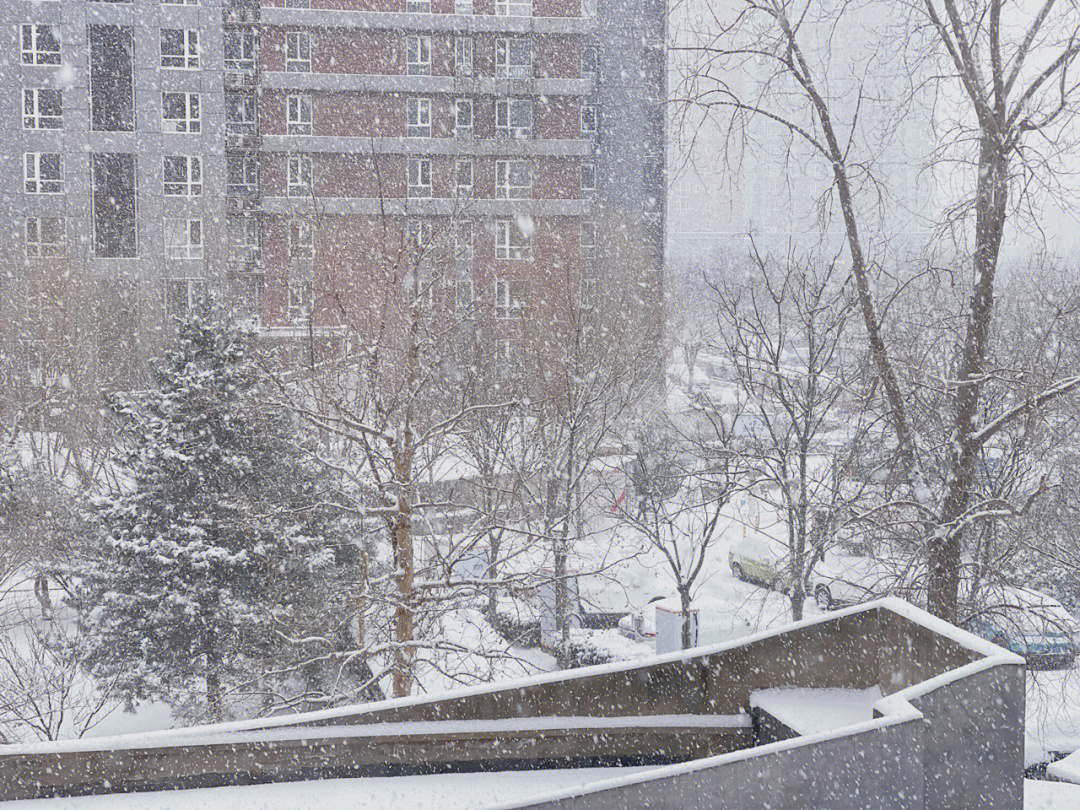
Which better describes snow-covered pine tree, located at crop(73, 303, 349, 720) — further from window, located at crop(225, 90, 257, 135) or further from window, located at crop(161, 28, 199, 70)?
window, located at crop(161, 28, 199, 70)

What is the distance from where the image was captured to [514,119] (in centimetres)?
3409

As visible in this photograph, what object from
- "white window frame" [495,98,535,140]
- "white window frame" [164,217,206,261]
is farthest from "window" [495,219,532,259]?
"white window frame" [164,217,206,261]

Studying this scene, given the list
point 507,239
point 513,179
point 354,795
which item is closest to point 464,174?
point 513,179

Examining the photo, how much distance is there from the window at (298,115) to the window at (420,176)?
3.97 meters

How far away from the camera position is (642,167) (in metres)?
37.0

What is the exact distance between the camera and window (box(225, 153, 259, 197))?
33219mm

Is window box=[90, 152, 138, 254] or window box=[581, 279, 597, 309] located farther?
window box=[90, 152, 138, 254]

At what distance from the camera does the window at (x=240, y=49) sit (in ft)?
108

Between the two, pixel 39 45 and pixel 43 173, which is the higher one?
pixel 39 45

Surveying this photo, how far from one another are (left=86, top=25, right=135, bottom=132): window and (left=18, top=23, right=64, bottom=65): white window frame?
1.19 meters

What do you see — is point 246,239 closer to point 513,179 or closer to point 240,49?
point 240,49

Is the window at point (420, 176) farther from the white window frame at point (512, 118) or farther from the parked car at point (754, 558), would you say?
the parked car at point (754, 558)

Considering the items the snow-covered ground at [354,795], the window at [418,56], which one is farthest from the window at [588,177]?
the snow-covered ground at [354,795]

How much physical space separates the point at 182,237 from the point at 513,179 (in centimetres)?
1222
